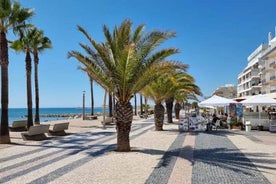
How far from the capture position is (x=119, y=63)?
1232 cm

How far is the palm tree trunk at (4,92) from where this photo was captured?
15812mm

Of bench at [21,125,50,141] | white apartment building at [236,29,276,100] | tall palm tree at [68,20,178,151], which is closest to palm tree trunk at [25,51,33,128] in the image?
bench at [21,125,50,141]

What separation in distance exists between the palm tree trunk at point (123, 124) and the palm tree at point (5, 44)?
6176 millimetres

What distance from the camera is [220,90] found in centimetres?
11800

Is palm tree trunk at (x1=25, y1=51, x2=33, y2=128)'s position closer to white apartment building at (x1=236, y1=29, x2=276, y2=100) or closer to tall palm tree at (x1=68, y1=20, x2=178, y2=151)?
tall palm tree at (x1=68, y1=20, x2=178, y2=151)

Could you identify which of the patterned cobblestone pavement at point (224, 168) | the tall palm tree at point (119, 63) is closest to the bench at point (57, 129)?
the tall palm tree at point (119, 63)

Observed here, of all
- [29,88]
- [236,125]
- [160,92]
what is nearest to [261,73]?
[236,125]

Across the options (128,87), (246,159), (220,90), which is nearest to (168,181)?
(246,159)

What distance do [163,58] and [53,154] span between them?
17.9ft

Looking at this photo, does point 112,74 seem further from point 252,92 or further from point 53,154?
point 252,92

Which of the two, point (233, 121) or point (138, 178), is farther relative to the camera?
point (233, 121)

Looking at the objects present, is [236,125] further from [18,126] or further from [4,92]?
[4,92]

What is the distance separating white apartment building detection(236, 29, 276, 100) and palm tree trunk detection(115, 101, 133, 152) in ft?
77.0

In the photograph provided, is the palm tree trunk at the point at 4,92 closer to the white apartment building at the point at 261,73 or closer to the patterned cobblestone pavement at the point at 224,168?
the patterned cobblestone pavement at the point at 224,168
